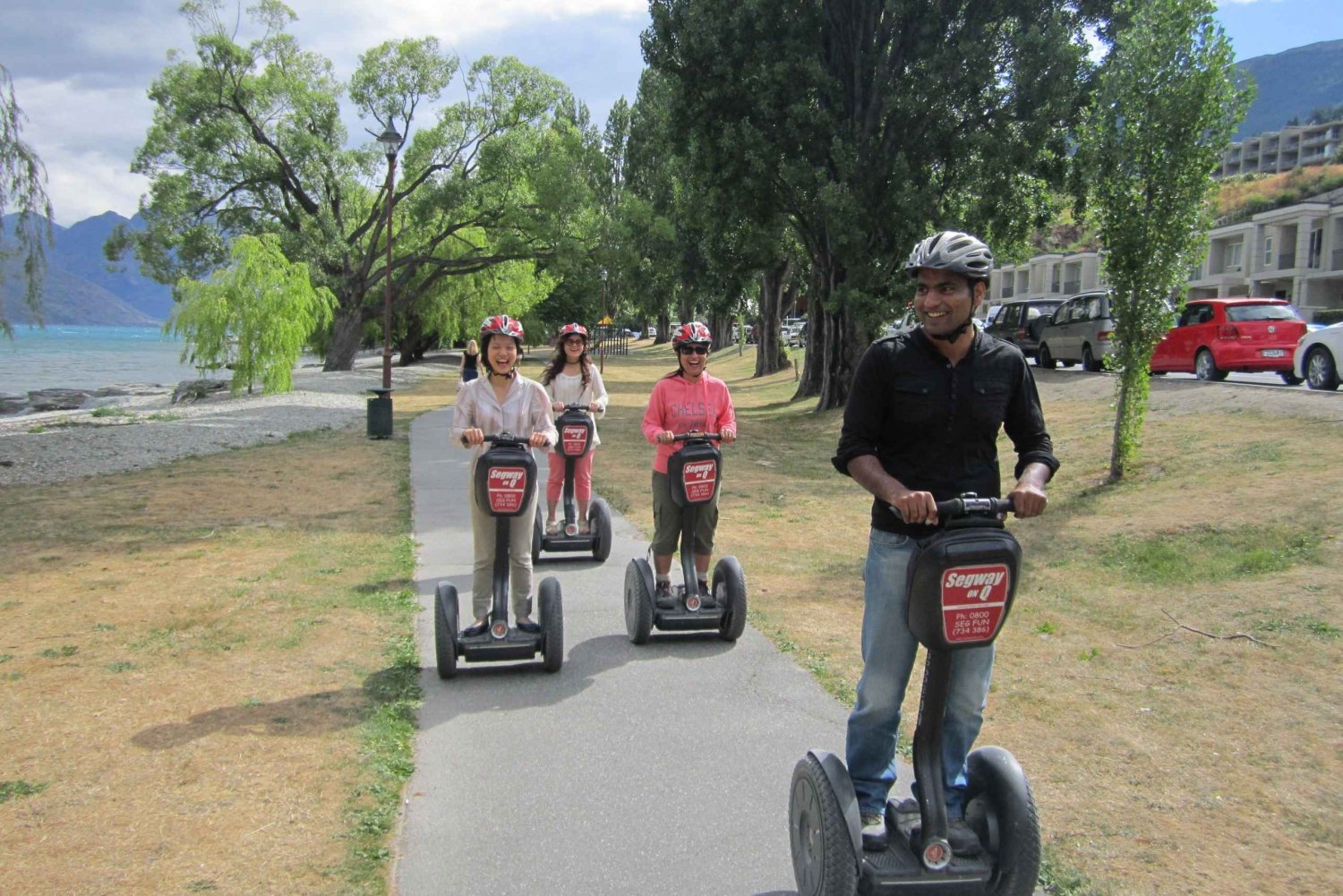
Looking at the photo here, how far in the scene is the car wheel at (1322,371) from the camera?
52.7 ft

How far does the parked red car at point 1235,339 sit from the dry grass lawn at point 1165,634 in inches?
181

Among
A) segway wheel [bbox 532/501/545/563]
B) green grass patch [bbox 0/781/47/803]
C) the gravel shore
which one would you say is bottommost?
the gravel shore

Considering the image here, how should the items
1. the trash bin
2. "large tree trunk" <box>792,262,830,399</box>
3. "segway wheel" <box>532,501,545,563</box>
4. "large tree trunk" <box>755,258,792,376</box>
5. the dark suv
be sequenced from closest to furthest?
"segway wheel" <box>532,501,545,563</box> → the trash bin → "large tree trunk" <box>792,262,830,399</box> → the dark suv → "large tree trunk" <box>755,258,792,376</box>

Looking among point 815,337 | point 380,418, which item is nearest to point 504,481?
point 380,418

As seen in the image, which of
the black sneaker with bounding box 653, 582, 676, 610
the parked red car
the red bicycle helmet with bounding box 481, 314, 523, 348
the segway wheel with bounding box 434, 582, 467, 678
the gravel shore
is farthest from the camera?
the parked red car

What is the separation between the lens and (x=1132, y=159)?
37.3ft

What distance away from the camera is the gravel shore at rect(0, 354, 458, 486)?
14.9 meters

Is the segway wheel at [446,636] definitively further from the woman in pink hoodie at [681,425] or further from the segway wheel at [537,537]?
the segway wheel at [537,537]

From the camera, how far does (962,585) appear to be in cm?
289

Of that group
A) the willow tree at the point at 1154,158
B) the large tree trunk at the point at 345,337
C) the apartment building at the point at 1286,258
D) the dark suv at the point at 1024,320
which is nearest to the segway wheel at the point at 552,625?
the willow tree at the point at 1154,158

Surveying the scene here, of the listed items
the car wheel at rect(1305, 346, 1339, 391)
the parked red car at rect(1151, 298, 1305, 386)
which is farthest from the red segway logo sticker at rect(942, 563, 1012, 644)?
the parked red car at rect(1151, 298, 1305, 386)

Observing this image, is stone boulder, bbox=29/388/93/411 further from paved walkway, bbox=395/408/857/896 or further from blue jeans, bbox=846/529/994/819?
blue jeans, bbox=846/529/994/819

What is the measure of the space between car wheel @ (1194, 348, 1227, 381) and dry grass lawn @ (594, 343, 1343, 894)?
15.7ft

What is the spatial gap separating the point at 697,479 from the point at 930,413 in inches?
123
